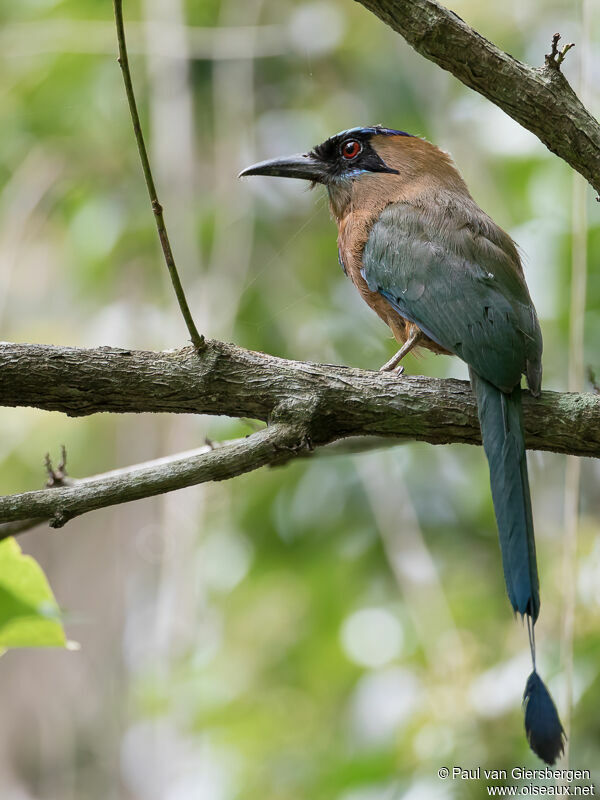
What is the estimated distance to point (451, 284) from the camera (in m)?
2.66

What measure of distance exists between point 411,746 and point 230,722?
1198 millimetres

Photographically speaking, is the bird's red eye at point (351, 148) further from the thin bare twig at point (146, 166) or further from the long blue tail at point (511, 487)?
the thin bare twig at point (146, 166)

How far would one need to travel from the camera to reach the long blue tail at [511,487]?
7.09 ft

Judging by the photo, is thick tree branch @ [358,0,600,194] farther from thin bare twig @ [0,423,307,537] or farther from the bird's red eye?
the bird's red eye

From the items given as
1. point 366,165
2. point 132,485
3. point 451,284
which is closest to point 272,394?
point 132,485

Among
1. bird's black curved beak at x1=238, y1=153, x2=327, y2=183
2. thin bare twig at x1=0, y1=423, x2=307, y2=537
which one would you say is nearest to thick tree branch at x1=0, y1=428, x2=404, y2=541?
thin bare twig at x1=0, y1=423, x2=307, y2=537

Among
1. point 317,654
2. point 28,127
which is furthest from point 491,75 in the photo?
point 28,127

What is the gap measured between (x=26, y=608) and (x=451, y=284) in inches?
Result: 56.0

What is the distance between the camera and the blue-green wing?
250 cm

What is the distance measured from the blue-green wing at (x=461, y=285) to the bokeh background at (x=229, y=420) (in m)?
1.13

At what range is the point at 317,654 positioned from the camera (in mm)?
4539

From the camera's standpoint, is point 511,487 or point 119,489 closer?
point 119,489

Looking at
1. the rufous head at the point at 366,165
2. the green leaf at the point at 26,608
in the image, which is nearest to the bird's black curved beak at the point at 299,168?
the rufous head at the point at 366,165

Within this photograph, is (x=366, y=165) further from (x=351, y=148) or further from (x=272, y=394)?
(x=272, y=394)
